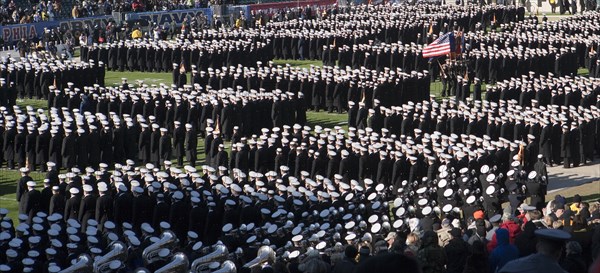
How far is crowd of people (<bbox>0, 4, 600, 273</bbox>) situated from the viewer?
14.4m

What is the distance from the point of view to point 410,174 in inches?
888

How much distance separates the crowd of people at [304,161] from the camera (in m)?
14.4

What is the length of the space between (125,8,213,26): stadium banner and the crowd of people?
417 inches

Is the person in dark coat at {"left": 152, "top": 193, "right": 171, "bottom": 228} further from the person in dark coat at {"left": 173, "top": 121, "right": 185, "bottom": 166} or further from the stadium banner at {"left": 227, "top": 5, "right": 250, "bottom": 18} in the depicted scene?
the stadium banner at {"left": 227, "top": 5, "right": 250, "bottom": 18}

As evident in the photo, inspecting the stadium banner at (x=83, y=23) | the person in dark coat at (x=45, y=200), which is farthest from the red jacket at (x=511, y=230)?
the stadium banner at (x=83, y=23)

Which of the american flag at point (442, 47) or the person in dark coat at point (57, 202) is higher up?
the american flag at point (442, 47)

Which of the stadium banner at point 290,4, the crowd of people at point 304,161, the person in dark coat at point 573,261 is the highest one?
the stadium banner at point 290,4

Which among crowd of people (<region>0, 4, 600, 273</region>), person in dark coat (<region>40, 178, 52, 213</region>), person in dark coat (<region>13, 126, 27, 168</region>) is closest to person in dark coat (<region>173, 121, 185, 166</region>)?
crowd of people (<region>0, 4, 600, 273</region>)

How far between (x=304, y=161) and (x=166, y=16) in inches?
1309

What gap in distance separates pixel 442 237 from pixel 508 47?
83.5ft

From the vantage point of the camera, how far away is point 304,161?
23500mm

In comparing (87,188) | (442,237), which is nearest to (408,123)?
(87,188)

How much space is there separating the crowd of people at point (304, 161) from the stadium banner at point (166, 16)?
34.8 ft

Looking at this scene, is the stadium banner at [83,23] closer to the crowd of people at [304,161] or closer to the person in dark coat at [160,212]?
the crowd of people at [304,161]
